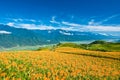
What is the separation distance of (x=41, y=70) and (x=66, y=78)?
241 centimetres

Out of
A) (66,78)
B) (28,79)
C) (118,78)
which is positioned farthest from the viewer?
(118,78)

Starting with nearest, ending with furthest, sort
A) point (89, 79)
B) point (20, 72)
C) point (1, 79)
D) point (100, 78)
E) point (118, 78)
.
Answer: point (1, 79) < point (20, 72) < point (89, 79) < point (100, 78) < point (118, 78)

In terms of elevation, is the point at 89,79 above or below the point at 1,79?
below

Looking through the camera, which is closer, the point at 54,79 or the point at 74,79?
the point at 54,79

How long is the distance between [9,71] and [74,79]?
4.23 m

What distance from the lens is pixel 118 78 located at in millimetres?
18578

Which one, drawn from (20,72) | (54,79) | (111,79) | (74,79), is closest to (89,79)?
(74,79)

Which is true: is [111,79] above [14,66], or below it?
below

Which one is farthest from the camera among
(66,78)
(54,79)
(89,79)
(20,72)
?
(89,79)

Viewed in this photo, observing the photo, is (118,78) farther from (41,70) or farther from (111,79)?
(41,70)

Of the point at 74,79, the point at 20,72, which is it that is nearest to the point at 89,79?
the point at 74,79

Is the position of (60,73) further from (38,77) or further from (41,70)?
(38,77)

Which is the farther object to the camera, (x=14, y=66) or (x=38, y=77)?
(x=14, y=66)

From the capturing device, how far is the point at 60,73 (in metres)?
15.9
